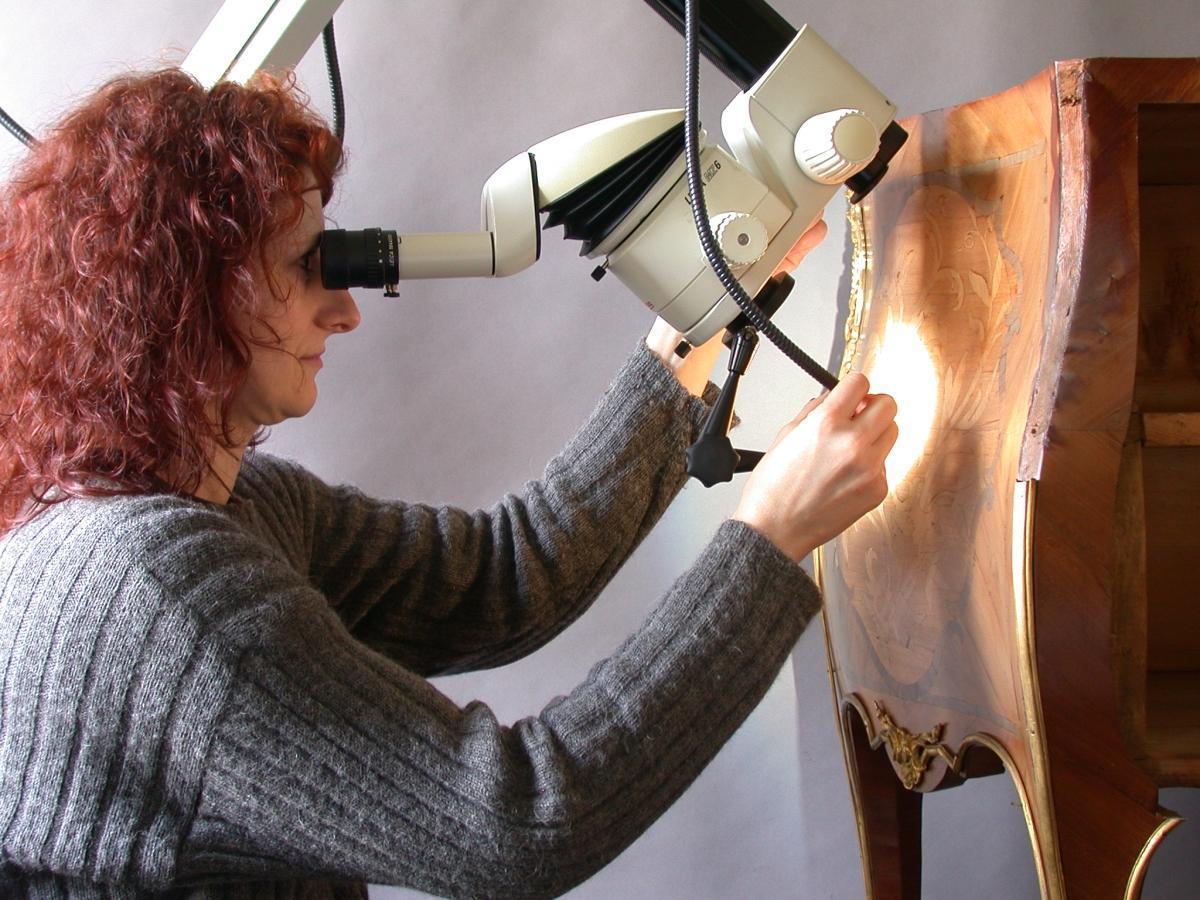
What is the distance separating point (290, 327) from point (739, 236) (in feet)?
1.09

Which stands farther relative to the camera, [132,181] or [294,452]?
[294,452]

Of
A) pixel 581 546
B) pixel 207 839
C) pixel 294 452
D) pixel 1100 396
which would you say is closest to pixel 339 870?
pixel 207 839

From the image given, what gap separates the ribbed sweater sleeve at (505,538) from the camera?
979mm

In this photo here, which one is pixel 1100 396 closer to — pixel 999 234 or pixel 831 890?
pixel 999 234

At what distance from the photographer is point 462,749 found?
67 centimetres

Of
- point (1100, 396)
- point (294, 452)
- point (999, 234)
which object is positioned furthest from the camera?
point (294, 452)

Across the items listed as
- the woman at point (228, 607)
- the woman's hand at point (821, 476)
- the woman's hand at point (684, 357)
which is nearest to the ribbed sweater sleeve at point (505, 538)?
the woman's hand at point (684, 357)

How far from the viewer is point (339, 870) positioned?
2.21 feet

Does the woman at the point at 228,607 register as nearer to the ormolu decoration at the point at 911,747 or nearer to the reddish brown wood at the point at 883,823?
the ormolu decoration at the point at 911,747

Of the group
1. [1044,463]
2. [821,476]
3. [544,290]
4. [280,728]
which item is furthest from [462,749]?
[544,290]

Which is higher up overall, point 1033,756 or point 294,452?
point 294,452

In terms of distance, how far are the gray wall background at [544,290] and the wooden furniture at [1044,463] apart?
425 millimetres

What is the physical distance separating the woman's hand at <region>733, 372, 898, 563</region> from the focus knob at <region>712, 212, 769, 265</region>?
114mm

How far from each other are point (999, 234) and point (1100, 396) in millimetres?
158
